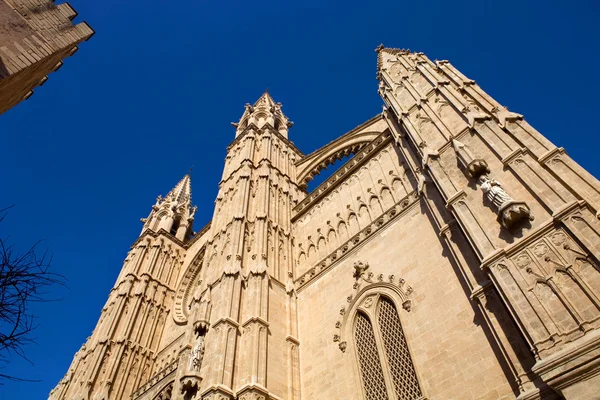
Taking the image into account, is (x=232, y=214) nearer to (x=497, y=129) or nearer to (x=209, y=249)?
(x=209, y=249)

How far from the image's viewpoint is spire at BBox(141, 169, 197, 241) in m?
28.2

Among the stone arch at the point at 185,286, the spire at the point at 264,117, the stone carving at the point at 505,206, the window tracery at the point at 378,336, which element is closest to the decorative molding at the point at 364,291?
the window tracery at the point at 378,336

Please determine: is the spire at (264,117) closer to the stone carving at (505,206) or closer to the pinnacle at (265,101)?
the pinnacle at (265,101)

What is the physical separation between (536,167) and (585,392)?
3.91m

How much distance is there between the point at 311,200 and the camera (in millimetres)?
16875

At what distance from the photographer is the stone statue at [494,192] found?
23.7ft

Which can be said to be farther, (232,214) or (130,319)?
(130,319)

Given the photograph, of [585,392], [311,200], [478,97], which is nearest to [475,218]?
[585,392]

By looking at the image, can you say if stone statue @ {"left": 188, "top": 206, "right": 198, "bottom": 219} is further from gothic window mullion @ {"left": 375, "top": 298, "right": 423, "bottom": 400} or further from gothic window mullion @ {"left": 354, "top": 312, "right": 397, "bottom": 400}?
gothic window mullion @ {"left": 375, "top": 298, "right": 423, "bottom": 400}

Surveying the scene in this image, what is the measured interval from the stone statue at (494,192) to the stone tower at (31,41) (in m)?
8.30

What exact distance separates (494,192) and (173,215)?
25309 millimetres

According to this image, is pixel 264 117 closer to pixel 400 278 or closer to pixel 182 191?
pixel 182 191

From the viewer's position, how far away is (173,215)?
2941cm

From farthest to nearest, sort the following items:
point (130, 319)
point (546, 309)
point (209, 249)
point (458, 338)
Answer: point (130, 319) → point (209, 249) → point (458, 338) → point (546, 309)
